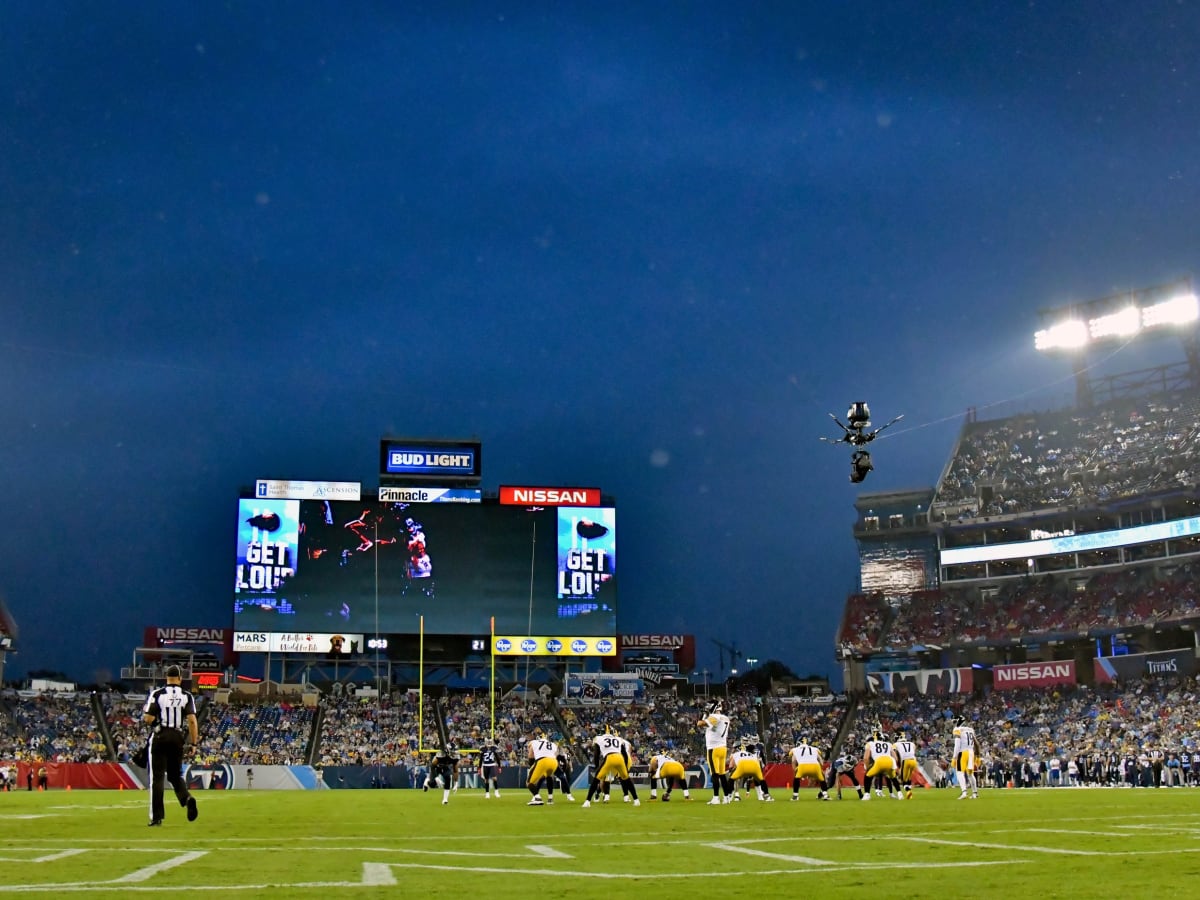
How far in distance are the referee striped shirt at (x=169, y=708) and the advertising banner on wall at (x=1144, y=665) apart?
61.2 meters

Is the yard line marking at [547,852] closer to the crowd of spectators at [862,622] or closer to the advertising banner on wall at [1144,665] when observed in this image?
the advertising banner on wall at [1144,665]

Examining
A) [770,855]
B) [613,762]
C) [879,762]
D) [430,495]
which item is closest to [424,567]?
[430,495]

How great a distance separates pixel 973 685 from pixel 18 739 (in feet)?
175

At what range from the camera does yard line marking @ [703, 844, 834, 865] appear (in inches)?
443

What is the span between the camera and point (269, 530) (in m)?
71.7

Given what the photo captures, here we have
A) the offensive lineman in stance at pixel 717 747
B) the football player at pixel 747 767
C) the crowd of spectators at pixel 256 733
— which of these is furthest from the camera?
the crowd of spectators at pixel 256 733

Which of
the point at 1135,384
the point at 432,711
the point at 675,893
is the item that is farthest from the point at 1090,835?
the point at 1135,384

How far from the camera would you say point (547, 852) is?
13.0 meters

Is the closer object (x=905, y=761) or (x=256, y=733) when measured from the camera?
(x=905, y=761)

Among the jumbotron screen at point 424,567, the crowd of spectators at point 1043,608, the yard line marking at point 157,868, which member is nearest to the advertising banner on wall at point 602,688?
the jumbotron screen at point 424,567

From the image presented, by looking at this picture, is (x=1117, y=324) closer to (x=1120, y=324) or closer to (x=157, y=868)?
(x=1120, y=324)

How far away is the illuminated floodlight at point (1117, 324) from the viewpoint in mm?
81438

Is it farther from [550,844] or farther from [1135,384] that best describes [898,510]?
[550,844]

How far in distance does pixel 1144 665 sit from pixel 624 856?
63.1m
